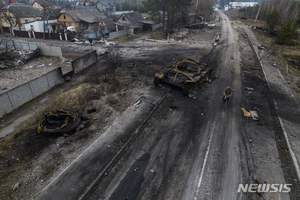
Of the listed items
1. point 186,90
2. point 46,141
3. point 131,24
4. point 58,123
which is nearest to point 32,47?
point 58,123

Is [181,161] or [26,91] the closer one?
[181,161]

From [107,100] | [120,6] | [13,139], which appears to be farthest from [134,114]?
[120,6]

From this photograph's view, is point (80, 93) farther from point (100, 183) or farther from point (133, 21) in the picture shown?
point (133, 21)

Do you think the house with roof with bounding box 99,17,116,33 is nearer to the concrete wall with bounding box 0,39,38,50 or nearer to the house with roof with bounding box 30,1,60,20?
the house with roof with bounding box 30,1,60,20

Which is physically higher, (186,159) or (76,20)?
(76,20)

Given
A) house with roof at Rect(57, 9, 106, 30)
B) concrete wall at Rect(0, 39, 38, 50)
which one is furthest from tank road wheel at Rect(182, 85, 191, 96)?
house with roof at Rect(57, 9, 106, 30)

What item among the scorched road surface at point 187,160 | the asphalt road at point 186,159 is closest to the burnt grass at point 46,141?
the scorched road surface at point 187,160

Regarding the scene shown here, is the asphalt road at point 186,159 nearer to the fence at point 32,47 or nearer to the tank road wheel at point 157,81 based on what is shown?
the tank road wheel at point 157,81

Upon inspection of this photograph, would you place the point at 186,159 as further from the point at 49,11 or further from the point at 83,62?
the point at 49,11
